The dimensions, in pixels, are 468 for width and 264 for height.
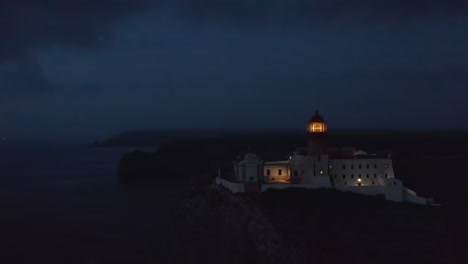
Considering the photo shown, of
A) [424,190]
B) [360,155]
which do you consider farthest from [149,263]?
[424,190]

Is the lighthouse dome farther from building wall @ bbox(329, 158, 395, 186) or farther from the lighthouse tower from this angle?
building wall @ bbox(329, 158, 395, 186)

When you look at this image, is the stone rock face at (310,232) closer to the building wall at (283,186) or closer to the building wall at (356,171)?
the building wall at (283,186)

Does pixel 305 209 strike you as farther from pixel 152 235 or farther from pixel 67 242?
pixel 67 242

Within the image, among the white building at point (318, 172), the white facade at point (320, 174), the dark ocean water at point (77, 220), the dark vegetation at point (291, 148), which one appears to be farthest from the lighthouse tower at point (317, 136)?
the dark ocean water at point (77, 220)

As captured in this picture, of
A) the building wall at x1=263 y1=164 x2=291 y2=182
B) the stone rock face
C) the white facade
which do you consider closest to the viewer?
the stone rock face

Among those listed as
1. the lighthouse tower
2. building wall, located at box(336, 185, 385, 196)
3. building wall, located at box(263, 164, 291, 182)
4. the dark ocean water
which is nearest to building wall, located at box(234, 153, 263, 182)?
building wall, located at box(263, 164, 291, 182)

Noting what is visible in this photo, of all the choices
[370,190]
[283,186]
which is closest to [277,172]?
[283,186]
